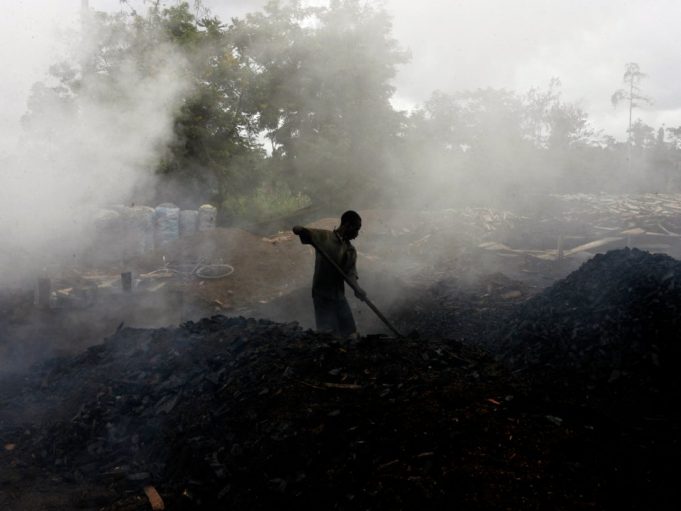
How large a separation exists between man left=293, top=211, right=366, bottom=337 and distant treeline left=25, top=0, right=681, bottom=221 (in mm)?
10328

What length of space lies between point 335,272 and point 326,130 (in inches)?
580

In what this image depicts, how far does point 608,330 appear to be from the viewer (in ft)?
17.1

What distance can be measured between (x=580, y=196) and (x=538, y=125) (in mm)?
11983

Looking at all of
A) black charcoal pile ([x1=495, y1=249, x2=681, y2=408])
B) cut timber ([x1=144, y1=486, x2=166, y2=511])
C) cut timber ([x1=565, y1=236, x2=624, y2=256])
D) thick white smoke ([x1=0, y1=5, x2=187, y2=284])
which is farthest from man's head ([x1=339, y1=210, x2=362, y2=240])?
cut timber ([x1=565, y1=236, x2=624, y2=256])

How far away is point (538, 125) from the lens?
94.9 feet

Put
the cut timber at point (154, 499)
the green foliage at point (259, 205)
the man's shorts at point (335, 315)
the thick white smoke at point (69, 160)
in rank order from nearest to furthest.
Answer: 1. the cut timber at point (154, 499)
2. the man's shorts at point (335, 315)
3. the thick white smoke at point (69, 160)
4. the green foliage at point (259, 205)

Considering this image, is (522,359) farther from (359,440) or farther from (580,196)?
(580,196)

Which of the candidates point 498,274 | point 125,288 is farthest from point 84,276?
point 498,274

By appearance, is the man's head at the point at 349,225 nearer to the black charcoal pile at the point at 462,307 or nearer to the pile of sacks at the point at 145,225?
the black charcoal pile at the point at 462,307

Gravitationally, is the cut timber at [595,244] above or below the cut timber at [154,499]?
above

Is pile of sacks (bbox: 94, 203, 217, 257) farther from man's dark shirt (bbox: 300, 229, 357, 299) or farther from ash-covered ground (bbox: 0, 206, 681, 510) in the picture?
man's dark shirt (bbox: 300, 229, 357, 299)

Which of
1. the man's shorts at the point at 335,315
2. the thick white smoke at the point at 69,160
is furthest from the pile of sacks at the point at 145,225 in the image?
the man's shorts at the point at 335,315

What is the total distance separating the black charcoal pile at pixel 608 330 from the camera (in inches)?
181

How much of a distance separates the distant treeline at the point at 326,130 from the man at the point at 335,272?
10.3 m
